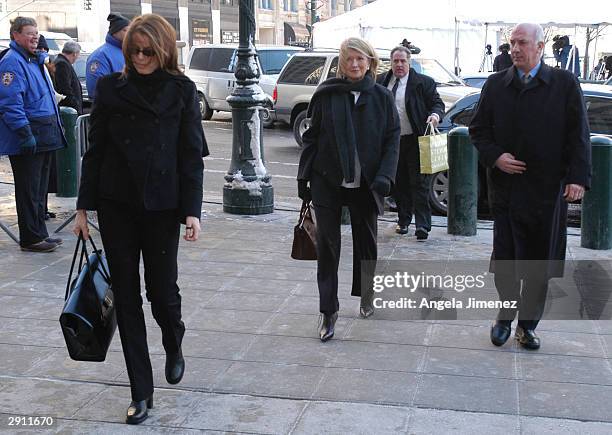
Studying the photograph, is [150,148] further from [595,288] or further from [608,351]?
[595,288]

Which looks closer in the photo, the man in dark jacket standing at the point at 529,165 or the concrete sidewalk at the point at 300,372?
the concrete sidewalk at the point at 300,372

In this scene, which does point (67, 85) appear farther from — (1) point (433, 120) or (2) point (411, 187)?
(1) point (433, 120)

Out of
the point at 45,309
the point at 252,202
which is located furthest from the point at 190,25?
the point at 45,309

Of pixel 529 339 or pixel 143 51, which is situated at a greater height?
pixel 143 51

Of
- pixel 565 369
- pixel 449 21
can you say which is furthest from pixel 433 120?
pixel 449 21

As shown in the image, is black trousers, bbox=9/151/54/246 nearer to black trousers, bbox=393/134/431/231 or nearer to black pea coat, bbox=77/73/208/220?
black trousers, bbox=393/134/431/231

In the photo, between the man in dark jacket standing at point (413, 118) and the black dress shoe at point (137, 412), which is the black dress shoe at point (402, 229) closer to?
the man in dark jacket standing at point (413, 118)

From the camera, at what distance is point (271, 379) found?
502cm

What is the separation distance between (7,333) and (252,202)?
4.33m

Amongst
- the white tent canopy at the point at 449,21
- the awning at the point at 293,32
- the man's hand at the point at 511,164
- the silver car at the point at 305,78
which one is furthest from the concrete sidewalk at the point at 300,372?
the awning at the point at 293,32

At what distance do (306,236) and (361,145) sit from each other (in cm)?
68

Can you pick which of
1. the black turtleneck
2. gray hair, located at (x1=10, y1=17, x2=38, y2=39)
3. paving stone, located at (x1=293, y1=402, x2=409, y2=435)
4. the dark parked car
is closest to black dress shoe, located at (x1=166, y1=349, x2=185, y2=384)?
paving stone, located at (x1=293, y1=402, x2=409, y2=435)

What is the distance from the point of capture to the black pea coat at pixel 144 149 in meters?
4.29

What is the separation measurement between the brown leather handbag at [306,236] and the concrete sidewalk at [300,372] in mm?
474
